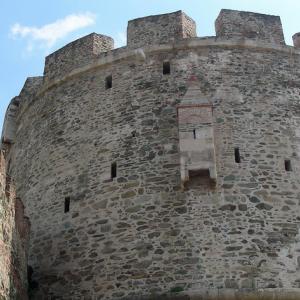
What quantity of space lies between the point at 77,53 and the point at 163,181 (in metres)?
3.98

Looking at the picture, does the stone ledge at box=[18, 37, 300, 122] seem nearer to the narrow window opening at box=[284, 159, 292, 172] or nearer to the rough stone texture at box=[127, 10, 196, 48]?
Answer: the rough stone texture at box=[127, 10, 196, 48]

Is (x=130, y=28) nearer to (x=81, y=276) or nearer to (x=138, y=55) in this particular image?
(x=138, y=55)

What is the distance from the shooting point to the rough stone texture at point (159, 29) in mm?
13266

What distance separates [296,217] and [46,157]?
4.91 metres

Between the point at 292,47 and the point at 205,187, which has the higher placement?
the point at 292,47

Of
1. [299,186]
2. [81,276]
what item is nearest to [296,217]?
[299,186]

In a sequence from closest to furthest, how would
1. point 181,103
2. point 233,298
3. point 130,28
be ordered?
point 233,298 → point 181,103 → point 130,28

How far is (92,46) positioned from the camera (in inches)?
544

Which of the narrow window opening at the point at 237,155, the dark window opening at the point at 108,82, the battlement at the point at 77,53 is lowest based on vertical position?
the narrow window opening at the point at 237,155

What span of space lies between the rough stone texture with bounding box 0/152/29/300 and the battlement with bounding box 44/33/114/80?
3.99 metres

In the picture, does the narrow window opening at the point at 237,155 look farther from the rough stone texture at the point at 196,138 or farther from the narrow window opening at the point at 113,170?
the narrow window opening at the point at 113,170

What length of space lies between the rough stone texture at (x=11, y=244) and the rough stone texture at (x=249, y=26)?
5.45 metres

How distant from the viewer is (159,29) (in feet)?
44.0

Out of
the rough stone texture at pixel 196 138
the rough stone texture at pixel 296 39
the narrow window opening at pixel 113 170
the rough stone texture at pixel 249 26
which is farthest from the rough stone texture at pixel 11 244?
the rough stone texture at pixel 296 39
